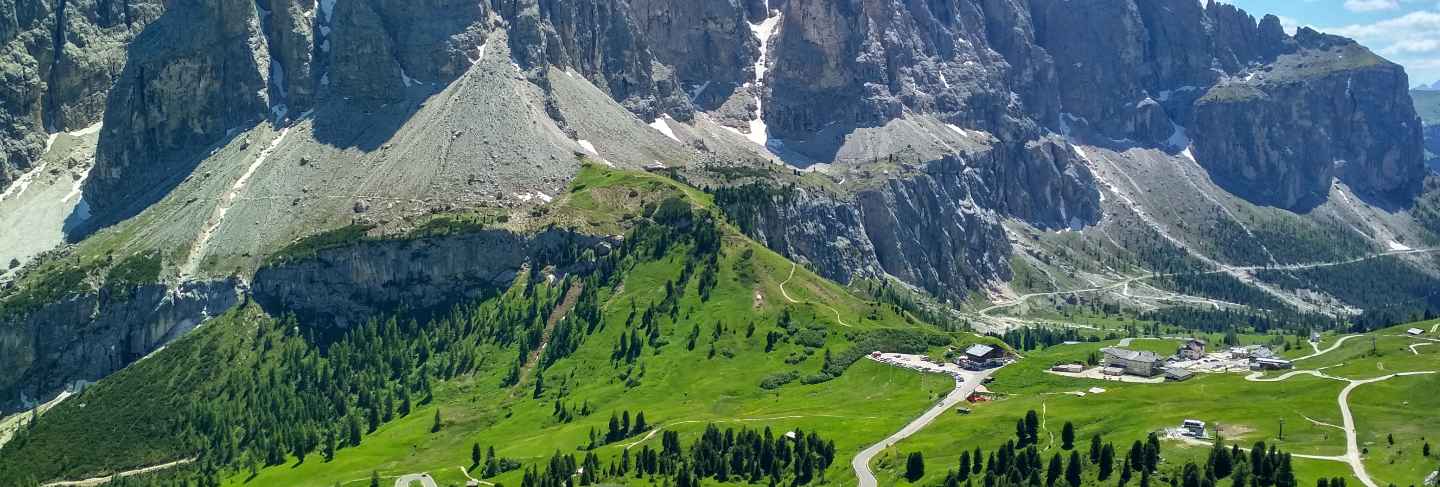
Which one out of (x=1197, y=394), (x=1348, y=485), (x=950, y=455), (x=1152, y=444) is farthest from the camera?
(x=1197, y=394)

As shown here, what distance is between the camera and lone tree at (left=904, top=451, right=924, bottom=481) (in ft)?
540

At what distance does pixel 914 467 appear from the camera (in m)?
166

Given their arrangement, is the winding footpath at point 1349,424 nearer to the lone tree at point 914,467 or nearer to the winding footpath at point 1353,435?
the winding footpath at point 1353,435

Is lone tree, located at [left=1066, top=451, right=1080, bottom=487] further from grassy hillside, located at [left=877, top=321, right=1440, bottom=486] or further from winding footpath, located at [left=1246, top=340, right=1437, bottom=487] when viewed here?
winding footpath, located at [left=1246, top=340, right=1437, bottom=487]

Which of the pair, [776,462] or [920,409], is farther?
[920,409]

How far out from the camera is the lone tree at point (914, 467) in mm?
164500

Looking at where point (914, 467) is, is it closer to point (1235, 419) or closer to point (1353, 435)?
point (1235, 419)

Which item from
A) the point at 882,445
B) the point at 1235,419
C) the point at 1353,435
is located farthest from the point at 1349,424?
the point at 882,445

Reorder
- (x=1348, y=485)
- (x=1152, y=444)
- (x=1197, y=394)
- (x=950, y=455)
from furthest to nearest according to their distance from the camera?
1. (x=1197, y=394)
2. (x=950, y=455)
3. (x=1152, y=444)
4. (x=1348, y=485)

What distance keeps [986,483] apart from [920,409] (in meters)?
44.9

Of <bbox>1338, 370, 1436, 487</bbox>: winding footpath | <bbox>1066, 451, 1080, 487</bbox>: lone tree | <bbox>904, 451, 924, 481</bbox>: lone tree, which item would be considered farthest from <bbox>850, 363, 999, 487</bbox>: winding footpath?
<bbox>1338, 370, 1436, 487</bbox>: winding footpath

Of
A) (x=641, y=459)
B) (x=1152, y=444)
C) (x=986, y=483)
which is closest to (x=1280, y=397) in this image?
(x=1152, y=444)

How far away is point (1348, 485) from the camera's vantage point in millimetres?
141625

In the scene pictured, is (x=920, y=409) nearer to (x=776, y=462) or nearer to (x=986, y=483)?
(x=776, y=462)
